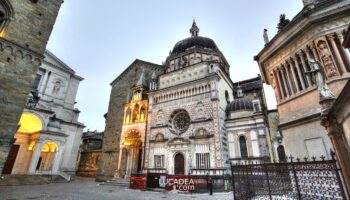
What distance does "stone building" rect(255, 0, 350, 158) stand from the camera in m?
6.65

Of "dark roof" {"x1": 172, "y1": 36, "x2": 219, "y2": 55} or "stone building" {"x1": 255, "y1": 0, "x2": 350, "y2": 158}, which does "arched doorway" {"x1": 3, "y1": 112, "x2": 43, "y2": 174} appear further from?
"stone building" {"x1": 255, "y1": 0, "x2": 350, "y2": 158}

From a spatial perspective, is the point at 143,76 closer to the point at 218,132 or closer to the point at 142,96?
the point at 142,96

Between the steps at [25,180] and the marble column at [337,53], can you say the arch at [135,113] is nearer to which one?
the steps at [25,180]

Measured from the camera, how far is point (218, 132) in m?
17.7

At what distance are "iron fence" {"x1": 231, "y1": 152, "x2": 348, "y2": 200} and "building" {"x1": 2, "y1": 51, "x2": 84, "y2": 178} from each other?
21701mm

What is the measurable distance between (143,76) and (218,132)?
50.1 ft

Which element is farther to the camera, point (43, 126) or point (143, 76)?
point (143, 76)

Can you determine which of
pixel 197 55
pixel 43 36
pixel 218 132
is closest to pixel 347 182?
pixel 218 132

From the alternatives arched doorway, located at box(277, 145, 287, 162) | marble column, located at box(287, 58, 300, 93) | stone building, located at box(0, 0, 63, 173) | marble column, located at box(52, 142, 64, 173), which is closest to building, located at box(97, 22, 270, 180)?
arched doorway, located at box(277, 145, 287, 162)

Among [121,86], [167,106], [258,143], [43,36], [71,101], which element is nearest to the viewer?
[43,36]

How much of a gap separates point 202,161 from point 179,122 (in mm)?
5399

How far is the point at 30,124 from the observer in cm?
2109

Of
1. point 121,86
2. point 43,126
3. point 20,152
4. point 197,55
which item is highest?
point 197,55

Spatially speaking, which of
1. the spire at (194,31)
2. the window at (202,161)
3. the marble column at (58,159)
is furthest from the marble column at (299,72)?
the marble column at (58,159)
